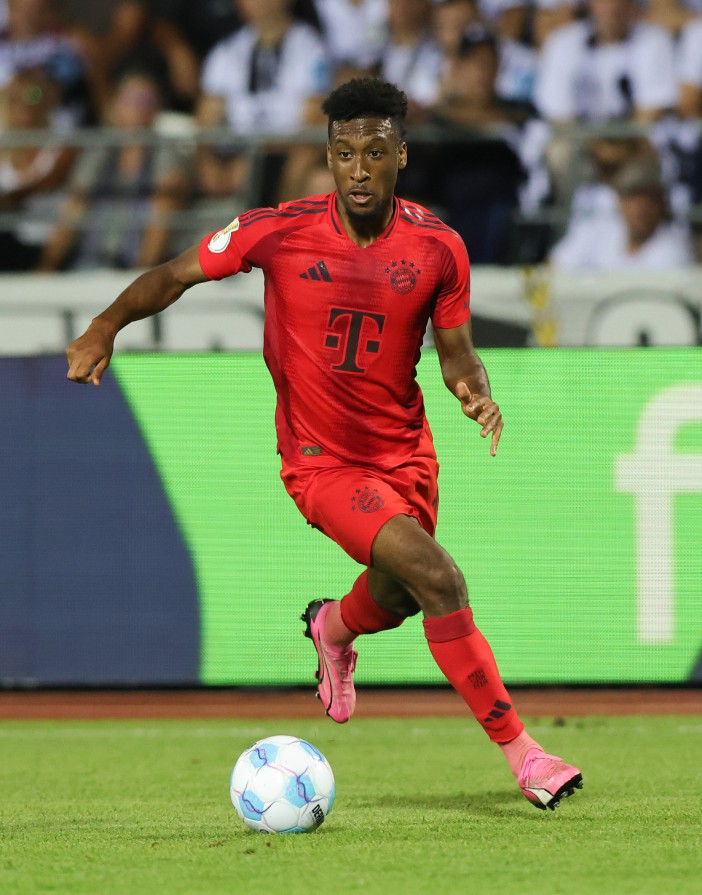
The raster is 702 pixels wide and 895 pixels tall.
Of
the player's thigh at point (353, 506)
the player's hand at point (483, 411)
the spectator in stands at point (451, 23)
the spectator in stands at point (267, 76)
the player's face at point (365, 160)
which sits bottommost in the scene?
the player's thigh at point (353, 506)

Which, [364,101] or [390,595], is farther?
[390,595]

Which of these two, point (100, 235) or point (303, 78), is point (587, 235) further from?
point (100, 235)

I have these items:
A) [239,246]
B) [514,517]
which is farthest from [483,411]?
[514,517]

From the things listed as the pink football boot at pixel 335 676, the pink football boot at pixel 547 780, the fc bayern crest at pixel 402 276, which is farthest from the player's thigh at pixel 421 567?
the pink football boot at pixel 335 676

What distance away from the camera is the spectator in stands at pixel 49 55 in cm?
1304

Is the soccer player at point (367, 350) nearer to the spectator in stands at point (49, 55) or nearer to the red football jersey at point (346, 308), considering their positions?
the red football jersey at point (346, 308)

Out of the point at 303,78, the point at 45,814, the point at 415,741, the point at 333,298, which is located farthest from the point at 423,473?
the point at 303,78

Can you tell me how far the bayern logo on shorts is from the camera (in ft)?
16.5

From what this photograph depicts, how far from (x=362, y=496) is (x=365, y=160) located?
3.81 feet

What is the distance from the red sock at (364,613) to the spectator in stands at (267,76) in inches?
296

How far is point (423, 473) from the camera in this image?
5.37m

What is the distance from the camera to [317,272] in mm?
5176

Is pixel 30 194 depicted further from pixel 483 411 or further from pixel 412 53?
pixel 483 411

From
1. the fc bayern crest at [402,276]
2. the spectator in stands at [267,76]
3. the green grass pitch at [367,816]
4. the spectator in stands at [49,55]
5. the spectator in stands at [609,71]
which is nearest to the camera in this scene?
the green grass pitch at [367,816]
